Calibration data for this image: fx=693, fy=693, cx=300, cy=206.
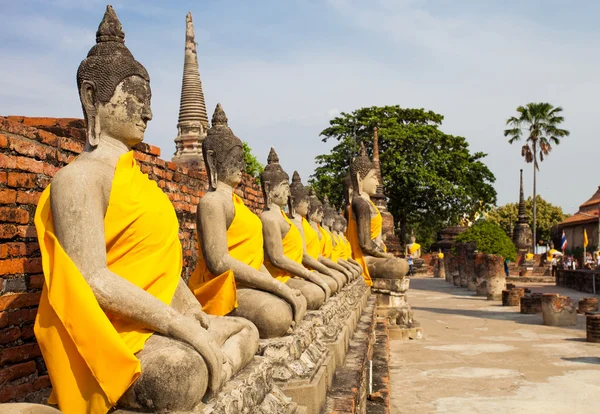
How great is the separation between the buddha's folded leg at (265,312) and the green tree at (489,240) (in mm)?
22557

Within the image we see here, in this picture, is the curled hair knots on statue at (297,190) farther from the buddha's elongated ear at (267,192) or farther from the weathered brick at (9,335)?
the weathered brick at (9,335)

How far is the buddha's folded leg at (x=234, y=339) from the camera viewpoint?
9.37ft

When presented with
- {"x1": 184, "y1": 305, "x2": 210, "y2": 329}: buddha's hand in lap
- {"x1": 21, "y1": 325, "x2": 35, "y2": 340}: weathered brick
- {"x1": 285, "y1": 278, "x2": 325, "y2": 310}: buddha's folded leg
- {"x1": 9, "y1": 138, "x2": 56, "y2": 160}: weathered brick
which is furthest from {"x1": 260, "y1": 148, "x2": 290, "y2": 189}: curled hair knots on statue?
{"x1": 184, "y1": 305, "x2": 210, "y2": 329}: buddha's hand in lap

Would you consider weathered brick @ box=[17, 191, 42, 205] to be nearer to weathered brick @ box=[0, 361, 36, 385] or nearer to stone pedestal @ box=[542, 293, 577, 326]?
weathered brick @ box=[0, 361, 36, 385]

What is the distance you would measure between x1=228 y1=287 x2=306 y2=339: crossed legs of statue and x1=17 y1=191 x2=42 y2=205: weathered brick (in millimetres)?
1226

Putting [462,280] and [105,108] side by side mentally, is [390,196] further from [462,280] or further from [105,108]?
[105,108]

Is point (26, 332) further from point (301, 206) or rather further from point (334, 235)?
point (334, 235)

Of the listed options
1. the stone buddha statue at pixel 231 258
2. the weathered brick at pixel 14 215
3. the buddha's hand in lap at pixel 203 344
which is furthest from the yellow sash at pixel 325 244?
the buddha's hand in lap at pixel 203 344

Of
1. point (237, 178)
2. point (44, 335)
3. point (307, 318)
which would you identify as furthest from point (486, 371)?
point (44, 335)

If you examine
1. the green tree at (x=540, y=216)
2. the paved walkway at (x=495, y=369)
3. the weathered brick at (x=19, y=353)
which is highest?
the green tree at (x=540, y=216)

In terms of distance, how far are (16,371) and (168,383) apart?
1.63m

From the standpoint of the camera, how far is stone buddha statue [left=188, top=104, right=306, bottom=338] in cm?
379

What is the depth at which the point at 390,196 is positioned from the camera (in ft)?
120

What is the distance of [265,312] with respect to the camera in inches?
147
